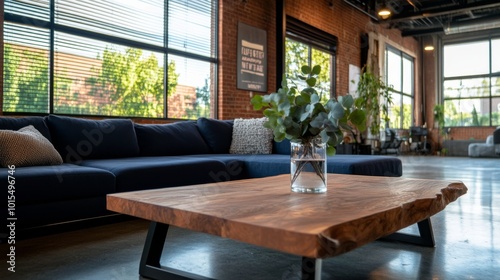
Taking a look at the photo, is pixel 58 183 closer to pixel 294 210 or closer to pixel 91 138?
pixel 91 138

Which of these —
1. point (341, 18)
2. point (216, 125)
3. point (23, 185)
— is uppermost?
point (341, 18)

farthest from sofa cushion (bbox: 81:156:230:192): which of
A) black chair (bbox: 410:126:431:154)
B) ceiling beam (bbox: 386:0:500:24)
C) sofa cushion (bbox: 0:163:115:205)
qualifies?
black chair (bbox: 410:126:431:154)

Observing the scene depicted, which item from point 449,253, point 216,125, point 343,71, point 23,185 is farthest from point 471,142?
point 23,185

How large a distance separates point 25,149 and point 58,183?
46 cm

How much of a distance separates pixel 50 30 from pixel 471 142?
12757 mm

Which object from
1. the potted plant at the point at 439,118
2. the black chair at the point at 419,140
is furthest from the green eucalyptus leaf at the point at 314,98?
the potted plant at the point at 439,118

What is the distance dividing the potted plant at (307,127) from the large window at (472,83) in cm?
1364

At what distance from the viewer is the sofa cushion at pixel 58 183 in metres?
2.40

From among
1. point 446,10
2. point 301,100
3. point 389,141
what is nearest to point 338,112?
point 301,100

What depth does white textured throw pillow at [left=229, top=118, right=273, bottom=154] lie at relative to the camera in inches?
179

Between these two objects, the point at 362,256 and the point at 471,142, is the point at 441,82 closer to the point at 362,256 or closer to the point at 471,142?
the point at 471,142

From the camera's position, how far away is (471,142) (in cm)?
1328

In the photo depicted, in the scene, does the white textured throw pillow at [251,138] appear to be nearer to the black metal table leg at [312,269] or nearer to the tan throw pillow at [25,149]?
the tan throw pillow at [25,149]

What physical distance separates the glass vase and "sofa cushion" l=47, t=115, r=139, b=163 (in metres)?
2.20
